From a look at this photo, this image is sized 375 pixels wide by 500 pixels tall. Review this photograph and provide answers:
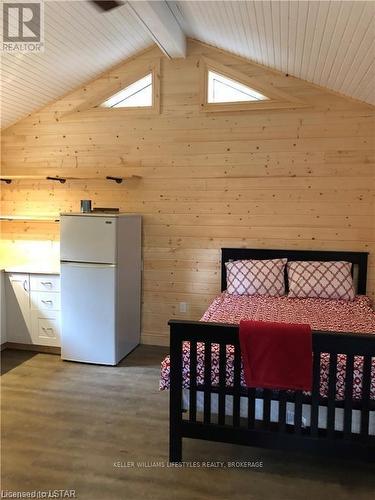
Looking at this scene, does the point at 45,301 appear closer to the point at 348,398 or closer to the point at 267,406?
the point at 267,406

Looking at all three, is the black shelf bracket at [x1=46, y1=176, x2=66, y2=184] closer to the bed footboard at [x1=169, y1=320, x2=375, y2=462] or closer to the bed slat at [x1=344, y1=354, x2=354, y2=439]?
the bed footboard at [x1=169, y1=320, x2=375, y2=462]

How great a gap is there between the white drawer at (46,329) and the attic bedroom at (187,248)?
0.01 m

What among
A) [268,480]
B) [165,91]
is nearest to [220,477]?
[268,480]

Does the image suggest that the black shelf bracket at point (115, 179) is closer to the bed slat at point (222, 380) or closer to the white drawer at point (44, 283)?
the white drawer at point (44, 283)

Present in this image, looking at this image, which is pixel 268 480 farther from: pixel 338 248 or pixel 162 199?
pixel 162 199

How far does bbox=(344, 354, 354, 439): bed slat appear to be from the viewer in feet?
6.56

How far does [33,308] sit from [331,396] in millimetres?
2966

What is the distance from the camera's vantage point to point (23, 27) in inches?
116

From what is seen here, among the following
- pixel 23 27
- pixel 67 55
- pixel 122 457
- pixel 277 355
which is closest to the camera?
pixel 277 355

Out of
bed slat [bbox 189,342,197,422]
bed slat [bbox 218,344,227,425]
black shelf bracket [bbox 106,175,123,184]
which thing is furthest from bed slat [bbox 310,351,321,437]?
black shelf bracket [bbox 106,175,123,184]

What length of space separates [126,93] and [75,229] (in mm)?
1641

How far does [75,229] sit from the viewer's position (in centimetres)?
365

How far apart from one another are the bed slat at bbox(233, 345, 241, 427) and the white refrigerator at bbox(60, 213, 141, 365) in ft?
5.68

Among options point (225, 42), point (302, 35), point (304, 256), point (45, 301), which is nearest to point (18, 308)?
point (45, 301)
